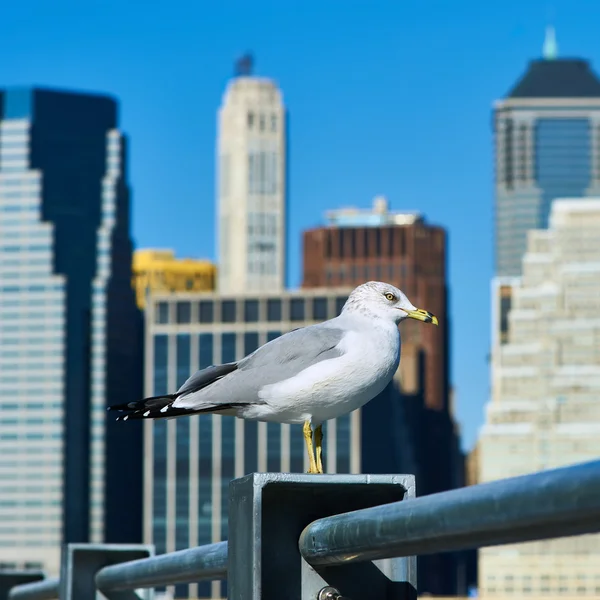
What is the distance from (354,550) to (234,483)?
0.69m

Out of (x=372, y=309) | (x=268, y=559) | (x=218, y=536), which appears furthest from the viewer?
(x=218, y=536)

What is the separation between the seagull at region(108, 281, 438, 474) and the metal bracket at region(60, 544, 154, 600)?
214cm

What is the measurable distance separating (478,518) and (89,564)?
4875 mm

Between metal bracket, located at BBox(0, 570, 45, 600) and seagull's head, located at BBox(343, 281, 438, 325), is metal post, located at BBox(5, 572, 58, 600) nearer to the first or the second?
metal bracket, located at BBox(0, 570, 45, 600)

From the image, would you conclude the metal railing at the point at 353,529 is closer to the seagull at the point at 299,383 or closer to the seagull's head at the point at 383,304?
the seagull at the point at 299,383

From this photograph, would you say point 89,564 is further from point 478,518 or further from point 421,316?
point 478,518

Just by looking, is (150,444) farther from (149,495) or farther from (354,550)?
(354,550)

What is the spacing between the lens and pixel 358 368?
23.0 ft

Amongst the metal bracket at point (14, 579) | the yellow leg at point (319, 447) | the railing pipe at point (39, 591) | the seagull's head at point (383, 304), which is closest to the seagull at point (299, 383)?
the yellow leg at point (319, 447)

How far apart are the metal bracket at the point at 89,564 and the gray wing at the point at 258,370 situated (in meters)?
2.08

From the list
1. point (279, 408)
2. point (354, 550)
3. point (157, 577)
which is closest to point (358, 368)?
point (279, 408)

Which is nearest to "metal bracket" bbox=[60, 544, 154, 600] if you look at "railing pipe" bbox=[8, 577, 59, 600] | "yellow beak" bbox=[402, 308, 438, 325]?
"railing pipe" bbox=[8, 577, 59, 600]

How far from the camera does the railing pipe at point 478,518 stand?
4316mm

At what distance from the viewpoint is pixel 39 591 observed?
33.6 ft
